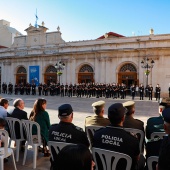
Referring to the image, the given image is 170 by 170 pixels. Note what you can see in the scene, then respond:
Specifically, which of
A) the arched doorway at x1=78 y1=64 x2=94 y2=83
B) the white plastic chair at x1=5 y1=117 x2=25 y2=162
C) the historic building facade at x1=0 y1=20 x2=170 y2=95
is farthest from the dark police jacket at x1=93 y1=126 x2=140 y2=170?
the arched doorway at x1=78 y1=64 x2=94 y2=83

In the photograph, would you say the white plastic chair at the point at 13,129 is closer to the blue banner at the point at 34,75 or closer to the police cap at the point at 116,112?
the police cap at the point at 116,112

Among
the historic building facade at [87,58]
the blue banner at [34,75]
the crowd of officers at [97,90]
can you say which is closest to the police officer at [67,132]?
the crowd of officers at [97,90]

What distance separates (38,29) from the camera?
3866 centimetres

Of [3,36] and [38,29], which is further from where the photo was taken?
[3,36]

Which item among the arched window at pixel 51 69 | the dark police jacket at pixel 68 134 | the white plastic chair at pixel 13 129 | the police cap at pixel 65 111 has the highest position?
the arched window at pixel 51 69

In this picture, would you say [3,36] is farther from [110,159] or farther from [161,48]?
[110,159]

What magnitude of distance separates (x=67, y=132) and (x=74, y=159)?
2055 millimetres

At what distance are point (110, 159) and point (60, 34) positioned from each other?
35286 mm

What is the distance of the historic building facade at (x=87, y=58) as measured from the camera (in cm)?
2888

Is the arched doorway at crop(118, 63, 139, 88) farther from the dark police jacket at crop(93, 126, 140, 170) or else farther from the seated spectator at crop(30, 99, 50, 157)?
the dark police jacket at crop(93, 126, 140, 170)

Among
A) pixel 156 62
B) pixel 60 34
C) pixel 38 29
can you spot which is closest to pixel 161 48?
pixel 156 62

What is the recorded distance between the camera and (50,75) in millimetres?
36531

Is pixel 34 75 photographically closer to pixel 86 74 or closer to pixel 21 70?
pixel 21 70

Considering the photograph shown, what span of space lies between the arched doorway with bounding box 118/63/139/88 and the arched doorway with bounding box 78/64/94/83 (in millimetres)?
4427
